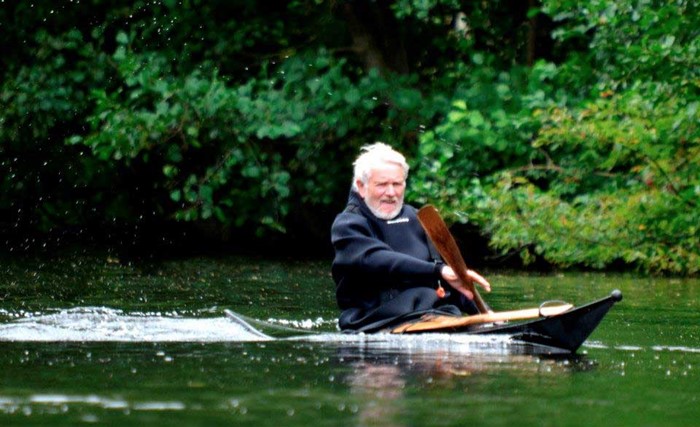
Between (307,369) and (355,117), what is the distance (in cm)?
1325

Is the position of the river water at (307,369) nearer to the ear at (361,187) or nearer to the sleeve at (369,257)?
the sleeve at (369,257)

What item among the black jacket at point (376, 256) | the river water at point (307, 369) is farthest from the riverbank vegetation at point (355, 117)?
the black jacket at point (376, 256)

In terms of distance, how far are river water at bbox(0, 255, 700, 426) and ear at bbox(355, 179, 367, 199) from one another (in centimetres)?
89

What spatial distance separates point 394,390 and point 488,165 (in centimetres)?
1220

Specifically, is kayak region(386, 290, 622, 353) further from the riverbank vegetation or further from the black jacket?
the riverbank vegetation

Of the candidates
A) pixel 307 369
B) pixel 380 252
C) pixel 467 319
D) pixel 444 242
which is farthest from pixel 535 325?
pixel 307 369

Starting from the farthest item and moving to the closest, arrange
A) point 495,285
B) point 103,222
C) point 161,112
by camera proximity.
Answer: point 103,222, point 161,112, point 495,285

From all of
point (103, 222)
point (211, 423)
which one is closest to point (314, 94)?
point (103, 222)

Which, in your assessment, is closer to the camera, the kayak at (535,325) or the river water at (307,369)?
the river water at (307,369)

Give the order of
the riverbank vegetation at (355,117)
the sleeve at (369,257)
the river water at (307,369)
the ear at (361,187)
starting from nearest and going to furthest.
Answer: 1. the river water at (307,369)
2. the sleeve at (369,257)
3. the ear at (361,187)
4. the riverbank vegetation at (355,117)

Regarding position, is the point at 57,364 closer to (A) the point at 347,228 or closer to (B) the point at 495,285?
(A) the point at 347,228

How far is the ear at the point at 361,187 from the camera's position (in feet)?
33.1

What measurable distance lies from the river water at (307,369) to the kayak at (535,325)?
96mm

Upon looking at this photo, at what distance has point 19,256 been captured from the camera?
21109 millimetres
